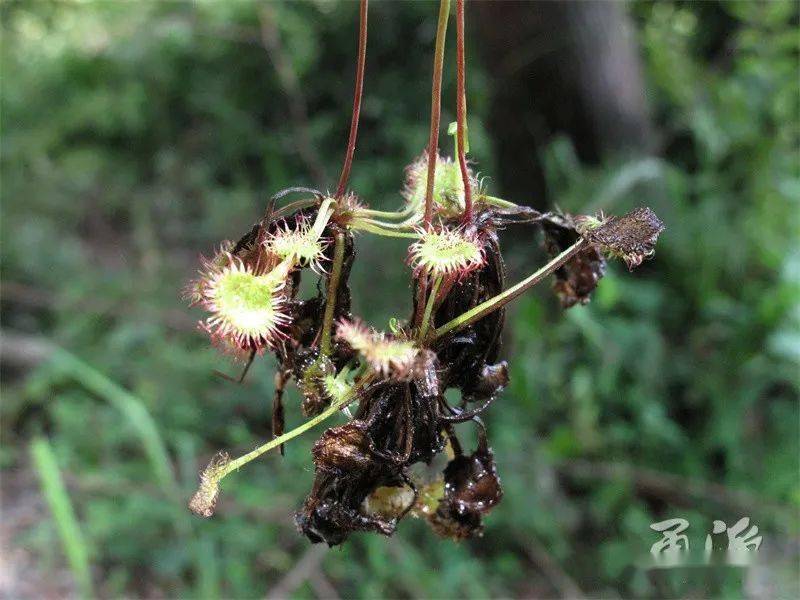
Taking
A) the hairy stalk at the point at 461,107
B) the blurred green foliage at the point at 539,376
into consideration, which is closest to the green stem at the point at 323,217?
Result: the hairy stalk at the point at 461,107

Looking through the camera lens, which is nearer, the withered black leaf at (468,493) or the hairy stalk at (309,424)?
the hairy stalk at (309,424)

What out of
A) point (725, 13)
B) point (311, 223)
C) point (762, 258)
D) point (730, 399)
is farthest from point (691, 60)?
point (311, 223)

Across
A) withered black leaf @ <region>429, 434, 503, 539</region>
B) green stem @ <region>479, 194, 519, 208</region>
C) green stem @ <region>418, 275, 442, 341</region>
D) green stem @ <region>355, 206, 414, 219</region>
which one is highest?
green stem @ <region>479, 194, 519, 208</region>

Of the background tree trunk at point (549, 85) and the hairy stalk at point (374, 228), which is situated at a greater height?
the background tree trunk at point (549, 85)

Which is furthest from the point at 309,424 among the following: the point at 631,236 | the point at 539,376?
the point at 539,376

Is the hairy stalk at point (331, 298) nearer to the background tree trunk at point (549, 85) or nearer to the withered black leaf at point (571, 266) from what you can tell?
the withered black leaf at point (571, 266)

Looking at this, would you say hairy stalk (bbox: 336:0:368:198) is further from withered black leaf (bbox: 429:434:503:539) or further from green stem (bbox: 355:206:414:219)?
withered black leaf (bbox: 429:434:503:539)

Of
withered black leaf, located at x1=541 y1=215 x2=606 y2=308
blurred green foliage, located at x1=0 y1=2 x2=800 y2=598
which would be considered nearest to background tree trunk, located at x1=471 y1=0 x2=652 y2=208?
blurred green foliage, located at x1=0 y1=2 x2=800 y2=598
